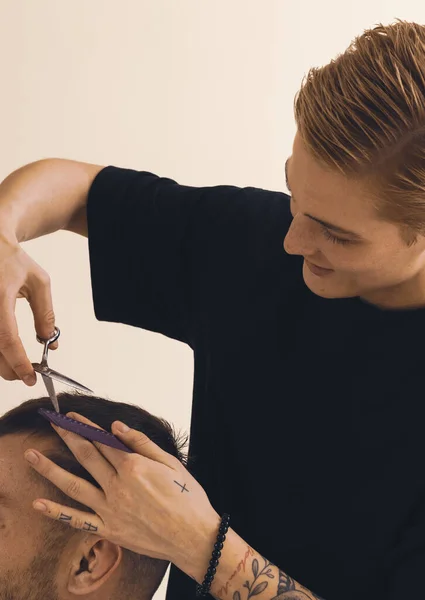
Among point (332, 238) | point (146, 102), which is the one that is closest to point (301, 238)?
point (332, 238)

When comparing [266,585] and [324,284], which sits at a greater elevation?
[324,284]

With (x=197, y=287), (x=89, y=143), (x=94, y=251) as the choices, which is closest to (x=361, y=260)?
(x=197, y=287)

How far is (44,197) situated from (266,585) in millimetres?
681

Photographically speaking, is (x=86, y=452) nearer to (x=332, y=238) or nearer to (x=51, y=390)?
(x=51, y=390)

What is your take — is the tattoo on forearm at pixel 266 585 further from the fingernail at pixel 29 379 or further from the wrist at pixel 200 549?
the fingernail at pixel 29 379

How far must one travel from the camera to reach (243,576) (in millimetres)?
1140

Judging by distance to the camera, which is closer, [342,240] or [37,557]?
[342,240]

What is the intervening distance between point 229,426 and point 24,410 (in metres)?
0.32

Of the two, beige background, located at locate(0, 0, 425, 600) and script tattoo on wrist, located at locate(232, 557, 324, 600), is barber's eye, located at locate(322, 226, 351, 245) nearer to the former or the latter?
script tattoo on wrist, located at locate(232, 557, 324, 600)

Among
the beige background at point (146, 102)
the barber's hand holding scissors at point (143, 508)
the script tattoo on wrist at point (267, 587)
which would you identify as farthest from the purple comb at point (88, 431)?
the beige background at point (146, 102)

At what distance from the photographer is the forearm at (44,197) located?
1.30m

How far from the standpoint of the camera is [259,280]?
1.34 metres

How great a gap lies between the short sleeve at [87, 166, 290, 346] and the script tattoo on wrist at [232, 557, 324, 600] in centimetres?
42

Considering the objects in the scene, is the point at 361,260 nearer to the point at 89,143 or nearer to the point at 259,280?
the point at 259,280
